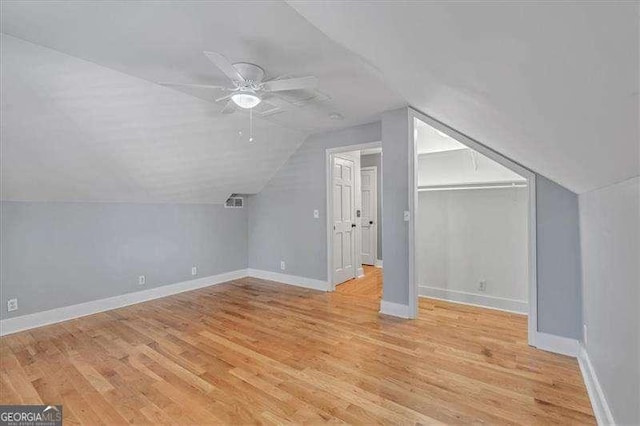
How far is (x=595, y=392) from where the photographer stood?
1828 millimetres

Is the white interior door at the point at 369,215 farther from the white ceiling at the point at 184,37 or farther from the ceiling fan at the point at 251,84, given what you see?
the ceiling fan at the point at 251,84

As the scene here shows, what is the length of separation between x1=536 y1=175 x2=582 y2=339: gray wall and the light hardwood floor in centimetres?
31

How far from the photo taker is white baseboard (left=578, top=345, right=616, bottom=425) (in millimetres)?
1586

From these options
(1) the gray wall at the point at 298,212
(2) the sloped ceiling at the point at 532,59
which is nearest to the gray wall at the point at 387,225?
(1) the gray wall at the point at 298,212

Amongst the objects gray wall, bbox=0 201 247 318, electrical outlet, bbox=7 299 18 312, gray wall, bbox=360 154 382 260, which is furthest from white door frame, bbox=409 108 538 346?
electrical outlet, bbox=7 299 18 312

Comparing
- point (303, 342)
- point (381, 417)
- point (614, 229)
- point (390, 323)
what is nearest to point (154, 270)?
point (303, 342)

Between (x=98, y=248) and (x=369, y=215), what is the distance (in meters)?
4.64

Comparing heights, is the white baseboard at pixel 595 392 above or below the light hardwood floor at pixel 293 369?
above

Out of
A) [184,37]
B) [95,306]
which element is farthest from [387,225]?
[95,306]

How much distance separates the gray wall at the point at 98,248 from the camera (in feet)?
10.1

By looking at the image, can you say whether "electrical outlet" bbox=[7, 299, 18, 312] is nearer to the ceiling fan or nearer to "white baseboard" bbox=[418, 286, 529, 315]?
the ceiling fan

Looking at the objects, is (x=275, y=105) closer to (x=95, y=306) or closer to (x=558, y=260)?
(x=558, y=260)

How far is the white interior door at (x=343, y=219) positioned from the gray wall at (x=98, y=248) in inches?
78.5

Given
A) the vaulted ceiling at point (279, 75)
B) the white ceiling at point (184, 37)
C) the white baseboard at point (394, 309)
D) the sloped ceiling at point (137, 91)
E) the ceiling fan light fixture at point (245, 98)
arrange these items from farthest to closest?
the white baseboard at point (394, 309)
the ceiling fan light fixture at point (245, 98)
the sloped ceiling at point (137, 91)
the white ceiling at point (184, 37)
the vaulted ceiling at point (279, 75)
